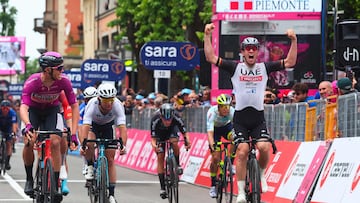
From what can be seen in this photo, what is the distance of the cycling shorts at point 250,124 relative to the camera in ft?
46.6

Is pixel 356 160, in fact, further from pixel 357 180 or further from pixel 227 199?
pixel 227 199

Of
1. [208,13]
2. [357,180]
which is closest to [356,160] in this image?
[357,180]

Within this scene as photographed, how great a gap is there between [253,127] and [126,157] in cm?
1785

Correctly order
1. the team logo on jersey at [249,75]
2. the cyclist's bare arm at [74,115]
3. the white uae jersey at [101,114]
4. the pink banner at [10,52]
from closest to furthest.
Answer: the team logo on jersey at [249,75] < the cyclist's bare arm at [74,115] < the white uae jersey at [101,114] < the pink banner at [10,52]

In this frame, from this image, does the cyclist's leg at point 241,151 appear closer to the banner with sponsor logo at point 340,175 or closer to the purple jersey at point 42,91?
the banner with sponsor logo at point 340,175

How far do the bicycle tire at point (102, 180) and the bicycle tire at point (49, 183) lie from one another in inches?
26.6

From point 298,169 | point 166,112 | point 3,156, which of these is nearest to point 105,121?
point 298,169

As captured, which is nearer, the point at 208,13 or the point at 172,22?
the point at 208,13

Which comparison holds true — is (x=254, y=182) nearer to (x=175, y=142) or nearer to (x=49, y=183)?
(x=49, y=183)

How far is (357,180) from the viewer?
42.1 feet

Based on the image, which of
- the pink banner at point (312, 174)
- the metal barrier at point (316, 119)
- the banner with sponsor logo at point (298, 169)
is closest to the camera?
the pink banner at point (312, 174)

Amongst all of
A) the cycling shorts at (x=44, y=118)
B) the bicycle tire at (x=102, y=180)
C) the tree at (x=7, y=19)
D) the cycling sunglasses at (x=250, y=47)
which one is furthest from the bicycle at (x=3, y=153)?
the tree at (x=7, y=19)

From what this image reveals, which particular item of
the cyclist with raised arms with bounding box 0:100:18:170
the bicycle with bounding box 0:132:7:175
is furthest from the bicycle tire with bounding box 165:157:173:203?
the cyclist with raised arms with bounding box 0:100:18:170

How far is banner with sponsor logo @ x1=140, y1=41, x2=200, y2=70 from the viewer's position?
2838cm
